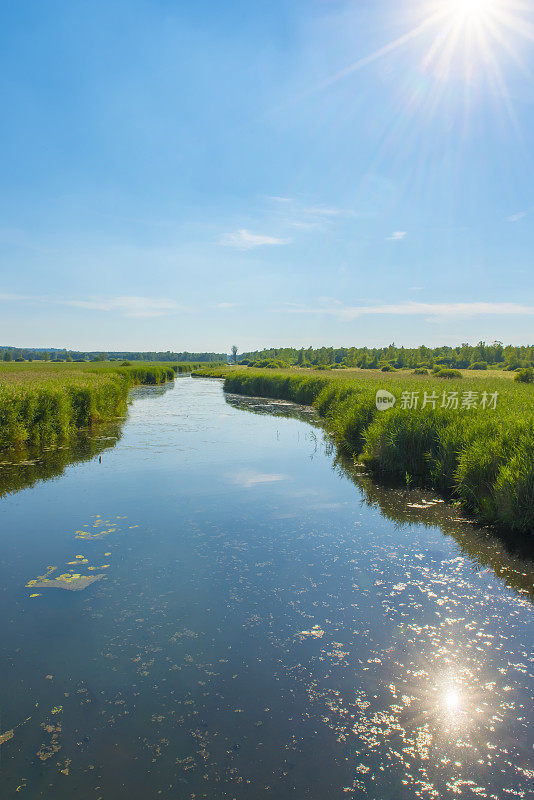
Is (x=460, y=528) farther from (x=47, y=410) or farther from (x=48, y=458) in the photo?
(x=47, y=410)

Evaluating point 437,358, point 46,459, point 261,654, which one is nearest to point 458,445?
point 261,654

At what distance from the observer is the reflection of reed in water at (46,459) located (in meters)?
11.4

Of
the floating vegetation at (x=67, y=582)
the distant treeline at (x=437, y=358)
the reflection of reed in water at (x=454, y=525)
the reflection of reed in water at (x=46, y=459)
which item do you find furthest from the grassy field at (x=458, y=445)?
the distant treeline at (x=437, y=358)

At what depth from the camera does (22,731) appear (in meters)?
3.64

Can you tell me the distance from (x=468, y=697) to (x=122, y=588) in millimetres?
4124

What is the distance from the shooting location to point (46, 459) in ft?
44.7

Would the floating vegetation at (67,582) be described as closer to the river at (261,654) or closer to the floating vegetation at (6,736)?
the river at (261,654)

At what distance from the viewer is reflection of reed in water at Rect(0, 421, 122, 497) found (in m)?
11.4

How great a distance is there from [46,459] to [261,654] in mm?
11195

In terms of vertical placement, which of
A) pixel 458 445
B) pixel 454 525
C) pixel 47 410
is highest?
pixel 47 410

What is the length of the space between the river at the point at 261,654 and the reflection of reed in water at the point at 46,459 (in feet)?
6.85

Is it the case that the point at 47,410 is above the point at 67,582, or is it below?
above

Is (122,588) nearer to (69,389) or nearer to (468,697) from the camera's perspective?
(468,697)

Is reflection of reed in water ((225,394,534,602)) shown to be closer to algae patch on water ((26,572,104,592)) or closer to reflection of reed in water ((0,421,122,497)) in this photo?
algae patch on water ((26,572,104,592))
